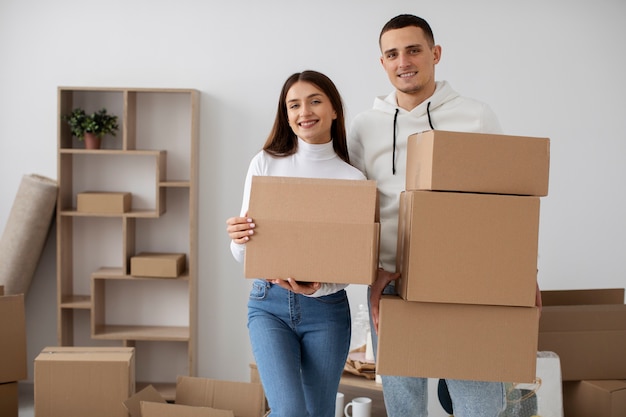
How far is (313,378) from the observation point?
6.47ft

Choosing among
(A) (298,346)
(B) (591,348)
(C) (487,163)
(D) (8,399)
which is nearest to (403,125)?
(C) (487,163)

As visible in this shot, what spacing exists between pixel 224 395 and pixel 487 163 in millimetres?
1949

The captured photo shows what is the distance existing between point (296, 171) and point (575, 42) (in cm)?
215

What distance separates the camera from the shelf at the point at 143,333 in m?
3.60

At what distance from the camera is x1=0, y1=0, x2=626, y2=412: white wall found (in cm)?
354

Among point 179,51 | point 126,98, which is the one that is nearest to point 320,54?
point 179,51

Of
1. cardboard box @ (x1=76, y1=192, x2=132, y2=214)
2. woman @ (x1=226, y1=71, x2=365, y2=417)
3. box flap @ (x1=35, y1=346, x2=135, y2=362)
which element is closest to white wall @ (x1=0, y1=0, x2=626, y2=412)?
cardboard box @ (x1=76, y1=192, x2=132, y2=214)

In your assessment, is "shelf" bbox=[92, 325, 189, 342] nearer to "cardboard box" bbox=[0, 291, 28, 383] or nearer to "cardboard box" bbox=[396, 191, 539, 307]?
"cardboard box" bbox=[0, 291, 28, 383]

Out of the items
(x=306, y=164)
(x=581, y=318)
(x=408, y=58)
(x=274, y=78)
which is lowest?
(x=581, y=318)

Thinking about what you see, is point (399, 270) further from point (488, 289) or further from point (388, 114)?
Answer: point (388, 114)

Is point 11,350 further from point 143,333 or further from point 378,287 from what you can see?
point 378,287

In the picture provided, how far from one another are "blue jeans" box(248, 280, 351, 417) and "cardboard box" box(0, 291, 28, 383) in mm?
1393

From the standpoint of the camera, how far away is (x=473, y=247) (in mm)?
1611

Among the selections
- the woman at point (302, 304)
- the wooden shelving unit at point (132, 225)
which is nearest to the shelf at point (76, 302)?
the wooden shelving unit at point (132, 225)
